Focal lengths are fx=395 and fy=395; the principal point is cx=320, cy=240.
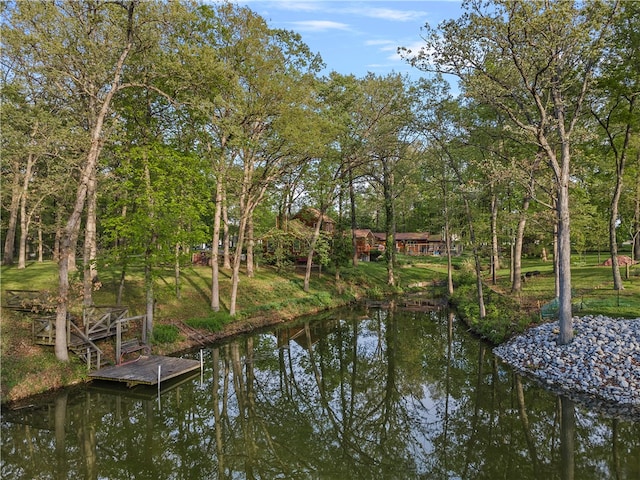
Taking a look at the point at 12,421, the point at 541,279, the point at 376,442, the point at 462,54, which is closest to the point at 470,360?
the point at 376,442

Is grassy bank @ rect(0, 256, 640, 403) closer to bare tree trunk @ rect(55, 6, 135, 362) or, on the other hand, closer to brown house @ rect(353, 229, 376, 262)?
bare tree trunk @ rect(55, 6, 135, 362)

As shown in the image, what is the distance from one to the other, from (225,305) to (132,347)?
9.10 m

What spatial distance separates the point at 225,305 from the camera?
25.7m

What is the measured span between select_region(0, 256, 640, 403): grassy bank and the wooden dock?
44.2 inches

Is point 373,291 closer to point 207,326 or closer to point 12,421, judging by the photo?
point 207,326

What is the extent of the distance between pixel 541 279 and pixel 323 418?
24192 mm

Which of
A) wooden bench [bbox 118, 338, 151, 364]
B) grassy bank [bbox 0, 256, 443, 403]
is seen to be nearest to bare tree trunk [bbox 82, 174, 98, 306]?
grassy bank [bbox 0, 256, 443, 403]

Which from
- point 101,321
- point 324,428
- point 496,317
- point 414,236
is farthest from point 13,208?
point 414,236

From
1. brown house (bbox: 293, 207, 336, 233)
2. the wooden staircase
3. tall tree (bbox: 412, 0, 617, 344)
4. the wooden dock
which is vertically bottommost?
the wooden dock

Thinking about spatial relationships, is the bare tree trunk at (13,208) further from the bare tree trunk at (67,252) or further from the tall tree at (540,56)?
the tall tree at (540,56)

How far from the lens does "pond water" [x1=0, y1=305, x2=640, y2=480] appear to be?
9758 mm

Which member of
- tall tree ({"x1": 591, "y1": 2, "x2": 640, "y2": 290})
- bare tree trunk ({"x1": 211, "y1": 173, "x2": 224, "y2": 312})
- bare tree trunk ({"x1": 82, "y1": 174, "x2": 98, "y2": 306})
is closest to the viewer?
bare tree trunk ({"x1": 82, "y1": 174, "x2": 98, "y2": 306})

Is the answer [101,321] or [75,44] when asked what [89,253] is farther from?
[75,44]

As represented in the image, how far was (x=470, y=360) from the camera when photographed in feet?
60.8
